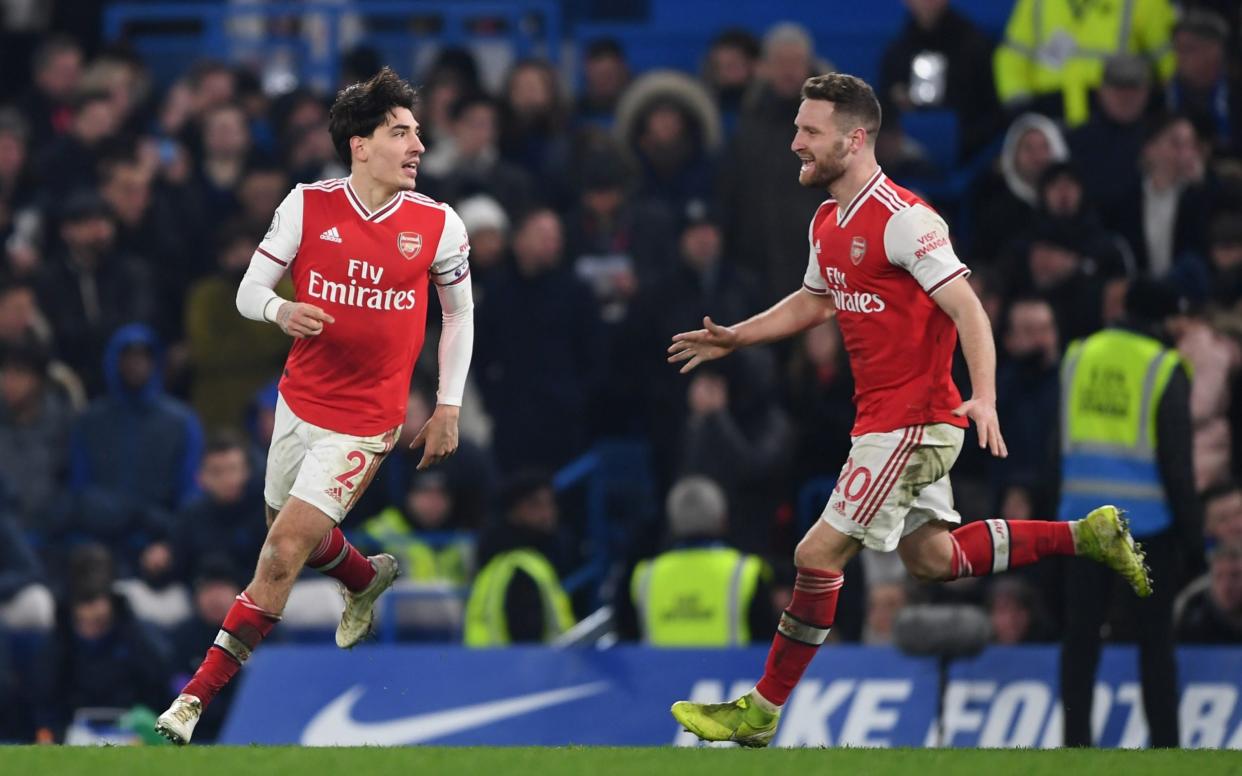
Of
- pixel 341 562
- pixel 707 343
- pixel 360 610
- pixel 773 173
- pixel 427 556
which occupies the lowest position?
pixel 427 556

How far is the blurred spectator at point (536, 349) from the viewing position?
1427 centimetres

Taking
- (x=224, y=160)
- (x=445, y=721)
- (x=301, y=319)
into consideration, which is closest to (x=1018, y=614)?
(x=445, y=721)

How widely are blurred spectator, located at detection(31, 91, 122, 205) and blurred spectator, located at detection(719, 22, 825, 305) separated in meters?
4.54

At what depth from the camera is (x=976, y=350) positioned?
8.01 meters

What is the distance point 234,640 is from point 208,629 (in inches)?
185

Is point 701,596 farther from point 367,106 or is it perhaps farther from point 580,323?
point 367,106

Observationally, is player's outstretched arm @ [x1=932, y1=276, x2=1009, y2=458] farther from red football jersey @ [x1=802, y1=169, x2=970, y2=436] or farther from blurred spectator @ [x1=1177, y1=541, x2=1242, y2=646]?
blurred spectator @ [x1=1177, y1=541, x2=1242, y2=646]

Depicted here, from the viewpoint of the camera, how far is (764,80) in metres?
14.8

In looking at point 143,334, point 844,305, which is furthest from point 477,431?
point 844,305

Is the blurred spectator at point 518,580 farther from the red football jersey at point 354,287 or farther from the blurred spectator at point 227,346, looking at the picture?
the red football jersey at point 354,287

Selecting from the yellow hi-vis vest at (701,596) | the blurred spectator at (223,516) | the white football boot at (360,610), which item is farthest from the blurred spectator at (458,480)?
the white football boot at (360,610)

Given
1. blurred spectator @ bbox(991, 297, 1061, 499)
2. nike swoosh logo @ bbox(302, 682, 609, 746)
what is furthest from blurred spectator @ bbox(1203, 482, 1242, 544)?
nike swoosh logo @ bbox(302, 682, 609, 746)

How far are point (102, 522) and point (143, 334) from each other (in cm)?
115

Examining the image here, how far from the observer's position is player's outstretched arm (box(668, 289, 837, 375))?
8.75 meters
